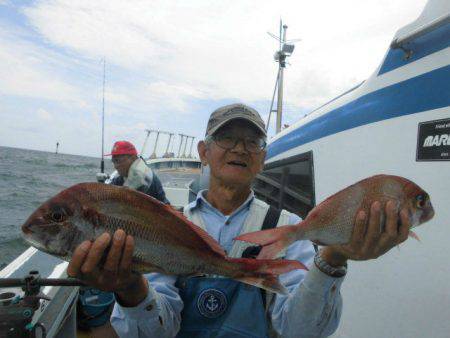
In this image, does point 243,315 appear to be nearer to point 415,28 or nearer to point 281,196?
point 415,28

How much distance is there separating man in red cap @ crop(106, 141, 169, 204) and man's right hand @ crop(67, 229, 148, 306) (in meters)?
4.28

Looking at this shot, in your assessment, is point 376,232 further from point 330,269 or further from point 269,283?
point 269,283

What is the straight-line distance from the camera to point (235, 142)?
7.39 feet

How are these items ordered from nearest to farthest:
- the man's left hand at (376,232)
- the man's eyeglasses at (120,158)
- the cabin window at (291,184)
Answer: the man's left hand at (376,232)
the cabin window at (291,184)
the man's eyeglasses at (120,158)

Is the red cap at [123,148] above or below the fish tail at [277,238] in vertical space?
above

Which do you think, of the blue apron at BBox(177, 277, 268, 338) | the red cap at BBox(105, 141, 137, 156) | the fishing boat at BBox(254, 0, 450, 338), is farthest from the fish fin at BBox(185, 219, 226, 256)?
the red cap at BBox(105, 141, 137, 156)

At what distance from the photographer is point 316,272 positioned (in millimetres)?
1745

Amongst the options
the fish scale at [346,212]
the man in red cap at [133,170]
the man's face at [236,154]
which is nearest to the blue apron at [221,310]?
the fish scale at [346,212]

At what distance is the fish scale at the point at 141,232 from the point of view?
61.1 inches

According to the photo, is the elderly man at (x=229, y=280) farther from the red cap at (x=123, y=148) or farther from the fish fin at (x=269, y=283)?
the red cap at (x=123, y=148)

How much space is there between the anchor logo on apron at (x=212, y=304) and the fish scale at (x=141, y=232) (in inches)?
15.1

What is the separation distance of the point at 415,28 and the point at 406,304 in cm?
181

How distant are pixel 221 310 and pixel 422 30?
2.03 metres

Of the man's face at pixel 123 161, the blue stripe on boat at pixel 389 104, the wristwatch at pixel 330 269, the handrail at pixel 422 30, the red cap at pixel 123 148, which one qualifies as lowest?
the wristwatch at pixel 330 269
